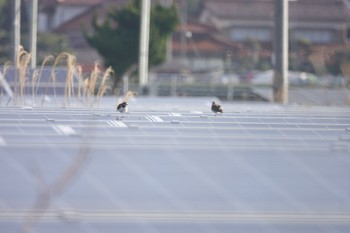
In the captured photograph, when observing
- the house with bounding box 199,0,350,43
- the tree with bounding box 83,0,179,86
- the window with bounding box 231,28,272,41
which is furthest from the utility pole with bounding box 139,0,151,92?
the window with bounding box 231,28,272,41

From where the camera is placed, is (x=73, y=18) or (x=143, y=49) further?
(x=73, y=18)

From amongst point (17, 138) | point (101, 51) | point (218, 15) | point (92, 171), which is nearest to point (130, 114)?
point (17, 138)

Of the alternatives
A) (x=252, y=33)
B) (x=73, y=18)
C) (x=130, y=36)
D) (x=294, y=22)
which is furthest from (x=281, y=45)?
(x=252, y=33)

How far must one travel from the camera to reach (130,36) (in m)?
32.5

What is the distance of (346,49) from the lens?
138ft

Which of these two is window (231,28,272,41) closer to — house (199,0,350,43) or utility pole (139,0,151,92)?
house (199,0,350,43)

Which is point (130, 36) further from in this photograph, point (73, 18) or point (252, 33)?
point (252, 33)

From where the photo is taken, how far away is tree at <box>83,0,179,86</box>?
3209 centimetres

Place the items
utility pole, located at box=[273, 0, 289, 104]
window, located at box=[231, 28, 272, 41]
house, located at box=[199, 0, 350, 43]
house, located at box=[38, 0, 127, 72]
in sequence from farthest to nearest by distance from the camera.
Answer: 1. window, located at box=[231, 28, 272, 41]
2. house, located at box=[199, 0, 350, 43]
3. house, located at box=[38, 0, 127, 72]
4. utility pole, located at box=[273, 0, 289, 104]

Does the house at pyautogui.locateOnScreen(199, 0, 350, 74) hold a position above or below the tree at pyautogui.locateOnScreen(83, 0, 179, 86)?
above

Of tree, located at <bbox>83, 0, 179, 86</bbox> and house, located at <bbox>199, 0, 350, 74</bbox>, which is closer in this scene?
tree, located at <bbox>83, 0, 179, 86</bbox>

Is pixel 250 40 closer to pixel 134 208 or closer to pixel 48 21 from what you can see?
pixel 48 21

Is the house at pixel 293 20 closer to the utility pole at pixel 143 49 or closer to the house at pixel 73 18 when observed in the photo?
the house at pixel 73 18

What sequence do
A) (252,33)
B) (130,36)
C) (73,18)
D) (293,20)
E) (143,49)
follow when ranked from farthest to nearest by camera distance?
(252,33) < (293,20) < (73,18) < (130,36) < (143,49)
